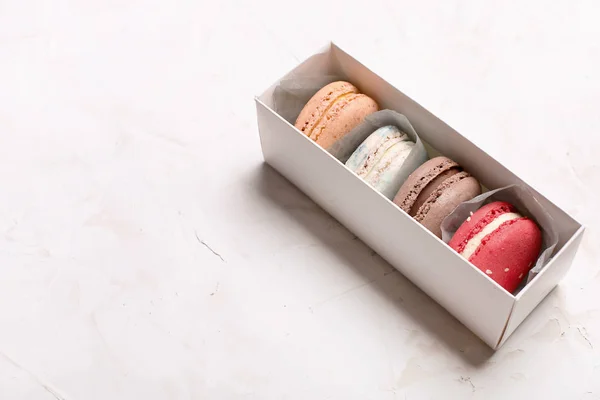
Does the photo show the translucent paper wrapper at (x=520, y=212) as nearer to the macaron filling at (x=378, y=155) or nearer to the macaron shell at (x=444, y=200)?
the macaron shell at (x=444, y=200)

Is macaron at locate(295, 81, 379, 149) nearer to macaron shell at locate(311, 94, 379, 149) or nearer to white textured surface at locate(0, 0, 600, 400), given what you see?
macaron shell at locate(311, 94, 379, 149)

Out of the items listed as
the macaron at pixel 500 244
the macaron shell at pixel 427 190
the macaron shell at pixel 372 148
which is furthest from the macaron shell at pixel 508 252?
the macaron shell at pixel 372 148

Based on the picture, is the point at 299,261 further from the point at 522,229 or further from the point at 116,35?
the point at 116,35

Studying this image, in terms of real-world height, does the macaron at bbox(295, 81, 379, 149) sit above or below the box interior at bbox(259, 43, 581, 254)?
below

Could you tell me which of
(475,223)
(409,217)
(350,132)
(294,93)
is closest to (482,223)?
(475,223)

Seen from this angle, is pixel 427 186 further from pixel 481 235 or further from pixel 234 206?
pixel 234 206

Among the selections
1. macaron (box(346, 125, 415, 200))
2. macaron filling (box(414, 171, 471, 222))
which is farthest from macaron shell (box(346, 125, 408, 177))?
macaron filling (box(414, 171, 471, 222))
